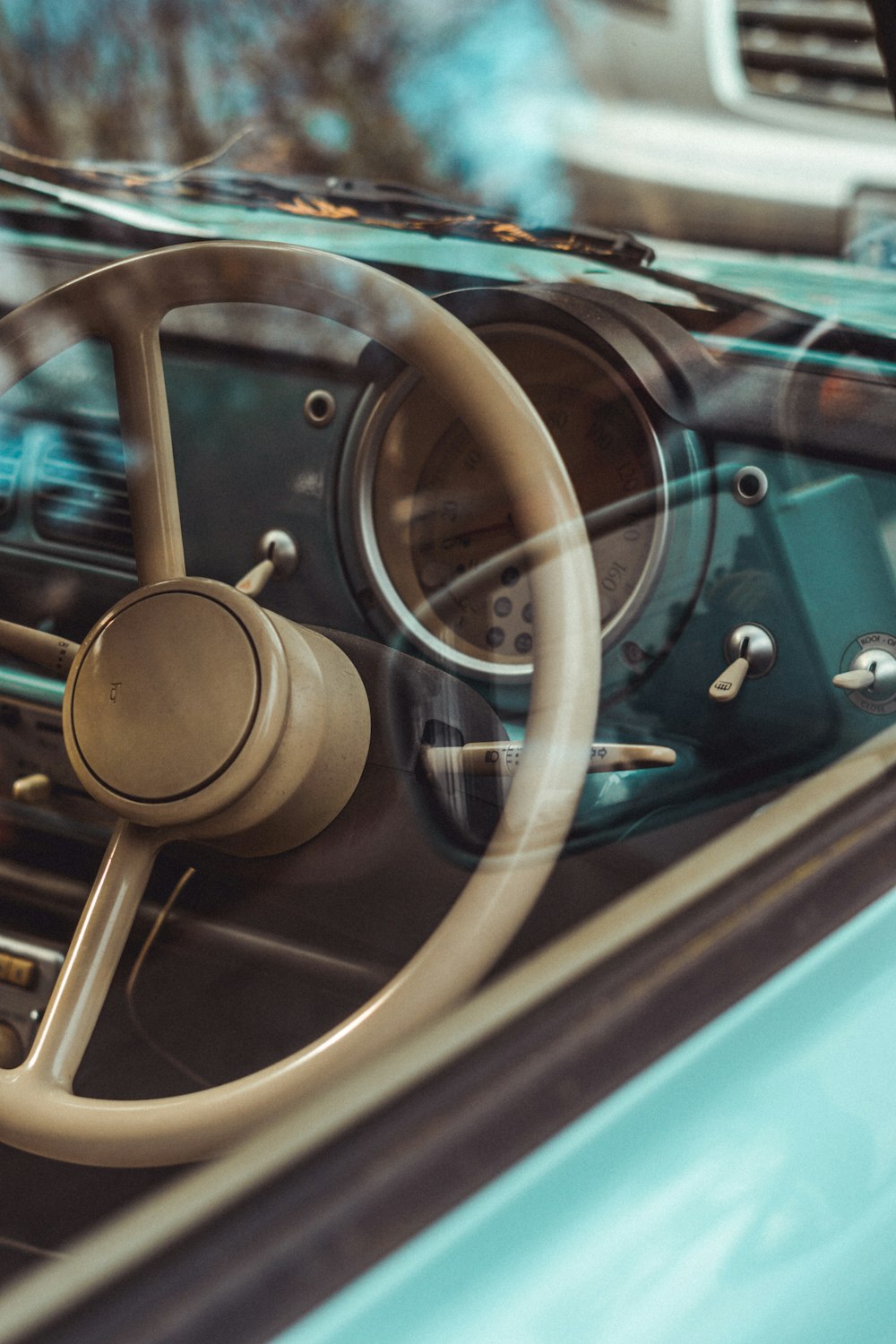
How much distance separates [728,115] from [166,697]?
21.2 ft

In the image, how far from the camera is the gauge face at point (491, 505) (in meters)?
1.13

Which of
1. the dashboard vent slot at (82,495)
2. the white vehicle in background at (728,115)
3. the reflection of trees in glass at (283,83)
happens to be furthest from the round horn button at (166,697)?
the white vehicle in background at (728,115)

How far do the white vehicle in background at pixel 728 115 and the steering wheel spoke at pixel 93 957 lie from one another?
3.02 metres

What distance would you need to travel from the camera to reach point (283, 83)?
3.21 metres

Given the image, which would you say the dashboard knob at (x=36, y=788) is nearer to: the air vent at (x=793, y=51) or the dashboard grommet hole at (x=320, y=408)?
the dashboard grommet hole at (x=320, y=408)

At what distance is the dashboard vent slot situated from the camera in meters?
1.57

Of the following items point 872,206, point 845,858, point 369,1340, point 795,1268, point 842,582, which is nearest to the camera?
point 369,1340

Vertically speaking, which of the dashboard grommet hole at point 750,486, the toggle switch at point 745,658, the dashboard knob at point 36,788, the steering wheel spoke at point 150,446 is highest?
the dashboard knob at point 36,788

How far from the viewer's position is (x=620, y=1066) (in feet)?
2.23

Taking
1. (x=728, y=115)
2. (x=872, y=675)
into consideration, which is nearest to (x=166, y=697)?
(x=872, y=675)

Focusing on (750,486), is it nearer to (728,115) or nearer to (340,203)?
(340,203)

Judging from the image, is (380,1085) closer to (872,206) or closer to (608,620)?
(608,620)

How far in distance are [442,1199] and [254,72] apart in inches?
129

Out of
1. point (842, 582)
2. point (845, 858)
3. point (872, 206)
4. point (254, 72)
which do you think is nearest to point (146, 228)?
point (842, 582)
